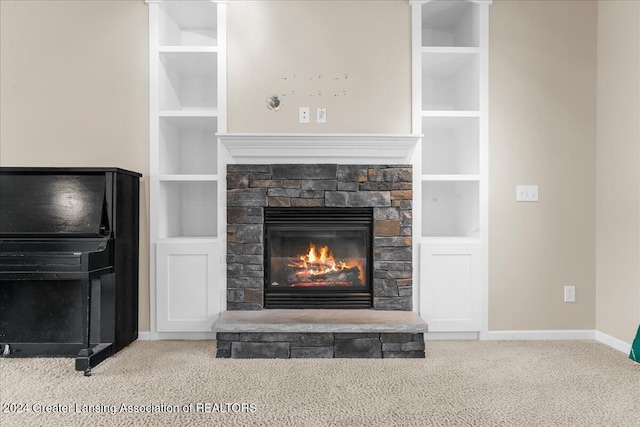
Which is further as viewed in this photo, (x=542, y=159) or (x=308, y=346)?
(x=542, y=159)

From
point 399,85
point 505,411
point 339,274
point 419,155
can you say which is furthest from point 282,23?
point 505,411

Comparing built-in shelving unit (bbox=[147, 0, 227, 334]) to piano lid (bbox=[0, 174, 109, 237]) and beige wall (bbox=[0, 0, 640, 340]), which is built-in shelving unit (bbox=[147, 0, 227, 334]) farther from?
piano lid (bbox=[0, 174, 109, 237])

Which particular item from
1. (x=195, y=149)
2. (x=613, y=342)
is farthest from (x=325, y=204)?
(x=613, y=342)

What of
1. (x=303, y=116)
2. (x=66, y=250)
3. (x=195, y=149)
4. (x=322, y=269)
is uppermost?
(x=303, y=116)

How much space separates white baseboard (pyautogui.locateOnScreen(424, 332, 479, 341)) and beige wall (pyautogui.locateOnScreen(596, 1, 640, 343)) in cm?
91

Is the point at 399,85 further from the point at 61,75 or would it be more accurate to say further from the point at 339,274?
the point at 61,75

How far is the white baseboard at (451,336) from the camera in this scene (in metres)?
3.14

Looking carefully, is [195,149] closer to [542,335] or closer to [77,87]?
[77,87]

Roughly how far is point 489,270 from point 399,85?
148 centimetres

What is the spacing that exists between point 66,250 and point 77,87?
47.6 inches

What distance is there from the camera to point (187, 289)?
122 inches

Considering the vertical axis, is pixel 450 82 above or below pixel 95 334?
above

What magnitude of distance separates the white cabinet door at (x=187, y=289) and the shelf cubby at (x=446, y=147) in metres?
1.79

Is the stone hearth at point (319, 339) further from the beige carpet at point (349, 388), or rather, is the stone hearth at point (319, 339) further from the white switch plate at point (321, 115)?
the white switch plate at point (321, 115)
